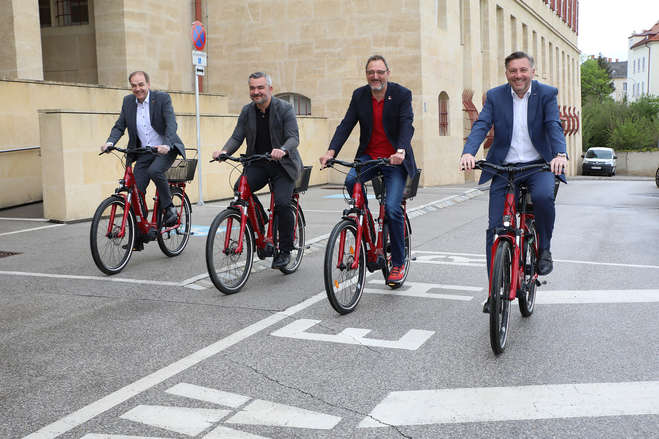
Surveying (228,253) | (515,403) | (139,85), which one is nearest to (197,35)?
(139,85)

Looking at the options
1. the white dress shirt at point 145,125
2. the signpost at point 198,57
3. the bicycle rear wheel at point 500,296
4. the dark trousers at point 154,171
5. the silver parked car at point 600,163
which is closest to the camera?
the bicycle rear wheel at point 500,296

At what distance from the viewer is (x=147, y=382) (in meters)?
4.55

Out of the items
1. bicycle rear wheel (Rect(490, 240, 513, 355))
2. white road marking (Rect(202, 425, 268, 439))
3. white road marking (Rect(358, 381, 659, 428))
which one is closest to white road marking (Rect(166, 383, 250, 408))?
white road marking (Rect(202, 425, 268, 439))

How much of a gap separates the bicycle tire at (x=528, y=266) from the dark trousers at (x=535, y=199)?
2.7 inches

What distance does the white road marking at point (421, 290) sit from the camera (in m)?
6.98

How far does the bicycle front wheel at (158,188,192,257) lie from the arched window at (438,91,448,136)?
16.7 meters

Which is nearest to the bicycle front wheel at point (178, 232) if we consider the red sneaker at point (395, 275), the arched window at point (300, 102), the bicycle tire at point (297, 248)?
the bicycle tire at point (297, 248)

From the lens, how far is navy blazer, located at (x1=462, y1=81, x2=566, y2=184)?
5594mm

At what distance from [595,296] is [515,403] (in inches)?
120

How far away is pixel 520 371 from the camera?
15.5ft

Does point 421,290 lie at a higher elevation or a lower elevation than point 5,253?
lower

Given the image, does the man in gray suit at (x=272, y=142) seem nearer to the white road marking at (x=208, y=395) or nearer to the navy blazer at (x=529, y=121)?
the navy blazer at (x=529, y=121)

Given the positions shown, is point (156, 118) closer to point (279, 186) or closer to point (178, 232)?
point (178, 232)

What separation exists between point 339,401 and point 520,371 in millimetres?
1192
